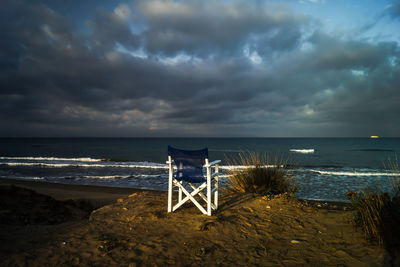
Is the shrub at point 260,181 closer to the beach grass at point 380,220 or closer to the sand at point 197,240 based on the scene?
the sand at point 197,240

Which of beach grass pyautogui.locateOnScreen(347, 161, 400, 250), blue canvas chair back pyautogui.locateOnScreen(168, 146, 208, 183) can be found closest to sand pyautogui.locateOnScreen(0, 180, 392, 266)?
beach grass pyautogui.locateOnScreen(347, 161, 400, 250)

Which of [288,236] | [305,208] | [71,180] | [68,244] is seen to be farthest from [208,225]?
[71,180]

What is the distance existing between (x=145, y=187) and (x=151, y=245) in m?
8.08

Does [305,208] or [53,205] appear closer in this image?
[305,208]

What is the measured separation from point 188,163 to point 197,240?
4.95 ft

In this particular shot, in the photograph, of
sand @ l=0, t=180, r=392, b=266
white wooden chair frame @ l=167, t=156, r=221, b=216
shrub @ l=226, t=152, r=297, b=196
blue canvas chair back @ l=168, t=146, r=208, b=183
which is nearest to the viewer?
sand @ l=0, t=180, r=392, b=266

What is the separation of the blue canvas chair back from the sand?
79 cm

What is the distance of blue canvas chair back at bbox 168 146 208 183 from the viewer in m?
4.38

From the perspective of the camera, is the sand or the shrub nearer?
the sand

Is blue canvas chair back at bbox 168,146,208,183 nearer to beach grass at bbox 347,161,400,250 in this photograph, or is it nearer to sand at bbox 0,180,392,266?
sand at bbox 0,180,392,266

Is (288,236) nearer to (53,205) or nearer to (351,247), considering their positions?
(351,247)

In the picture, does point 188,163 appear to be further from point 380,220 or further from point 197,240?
point 380,220

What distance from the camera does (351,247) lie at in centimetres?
325

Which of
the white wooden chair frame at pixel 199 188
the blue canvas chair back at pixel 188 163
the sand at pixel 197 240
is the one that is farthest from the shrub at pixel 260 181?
the blue canvas chair back at pixel 188 163
